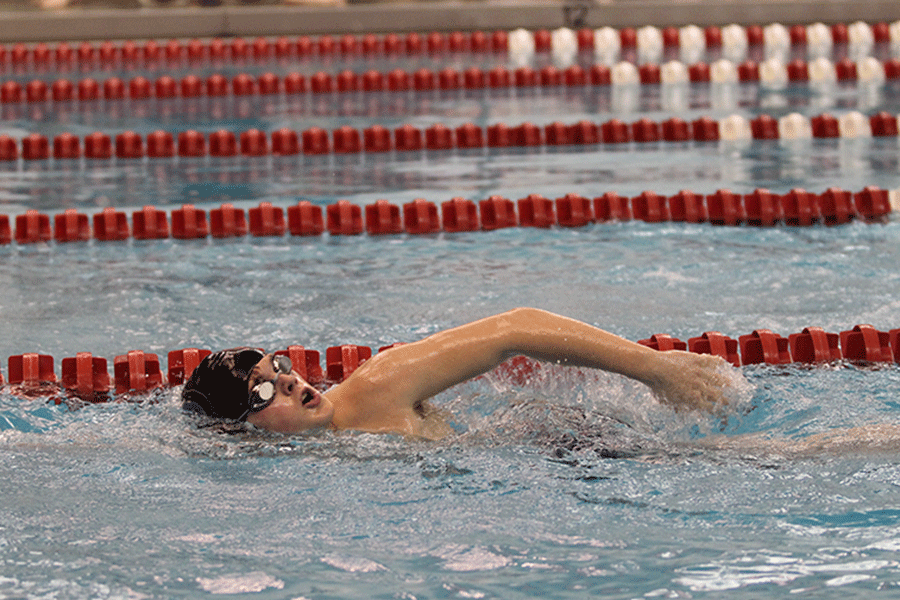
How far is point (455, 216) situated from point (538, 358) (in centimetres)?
322

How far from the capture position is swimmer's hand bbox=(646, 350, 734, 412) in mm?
2900

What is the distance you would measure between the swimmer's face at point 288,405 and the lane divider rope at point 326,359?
1.01 meters

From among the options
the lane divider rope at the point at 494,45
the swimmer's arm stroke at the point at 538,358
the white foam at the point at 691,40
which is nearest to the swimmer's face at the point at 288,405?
the swimmer's arm stroke at the point at 538,358

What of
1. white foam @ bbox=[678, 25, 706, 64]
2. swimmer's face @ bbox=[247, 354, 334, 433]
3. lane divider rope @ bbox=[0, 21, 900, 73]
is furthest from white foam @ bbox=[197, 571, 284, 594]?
white foam @ bbox=[678, 25, 706, 64]

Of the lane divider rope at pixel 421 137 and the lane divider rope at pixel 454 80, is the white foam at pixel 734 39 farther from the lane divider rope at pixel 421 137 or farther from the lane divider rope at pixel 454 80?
the lane divider rope at pixel 421 137

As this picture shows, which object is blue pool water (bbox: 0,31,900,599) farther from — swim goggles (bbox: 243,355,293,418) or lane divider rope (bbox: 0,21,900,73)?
lane divider rope (bbox: 0,21,900,73)

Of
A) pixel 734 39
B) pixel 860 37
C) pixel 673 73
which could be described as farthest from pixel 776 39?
pixel 673 73

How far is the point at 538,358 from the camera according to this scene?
296 centimetres

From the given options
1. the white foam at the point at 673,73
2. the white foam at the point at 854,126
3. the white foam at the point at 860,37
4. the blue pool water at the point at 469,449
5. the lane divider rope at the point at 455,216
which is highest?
the white foam at the point at 860,37

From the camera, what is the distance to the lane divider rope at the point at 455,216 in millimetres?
6035

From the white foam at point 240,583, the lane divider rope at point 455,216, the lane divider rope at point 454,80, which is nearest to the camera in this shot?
the white foam at point 240,583

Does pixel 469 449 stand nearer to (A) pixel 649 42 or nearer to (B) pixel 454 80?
(B) pixel 454 80

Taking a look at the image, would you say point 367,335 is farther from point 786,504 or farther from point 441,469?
point 786,504

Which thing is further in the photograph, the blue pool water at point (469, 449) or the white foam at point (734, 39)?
the white foam at point (734, 39)
